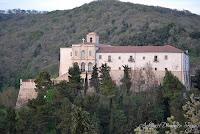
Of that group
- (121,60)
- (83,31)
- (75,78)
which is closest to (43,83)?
(75,78)

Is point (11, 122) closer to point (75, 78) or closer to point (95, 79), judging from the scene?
point (75, 78)

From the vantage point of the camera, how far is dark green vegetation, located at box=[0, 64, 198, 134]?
33719 mm

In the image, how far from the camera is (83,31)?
8738 centimetres

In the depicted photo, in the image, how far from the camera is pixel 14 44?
283 feet

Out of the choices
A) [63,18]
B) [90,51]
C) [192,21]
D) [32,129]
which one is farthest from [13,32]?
[32,129]

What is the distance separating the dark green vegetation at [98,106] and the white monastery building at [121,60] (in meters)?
1.11

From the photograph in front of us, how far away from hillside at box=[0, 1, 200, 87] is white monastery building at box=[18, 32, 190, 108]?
403 inches

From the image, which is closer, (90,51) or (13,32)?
(90,51)

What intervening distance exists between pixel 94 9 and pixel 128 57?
60153 millimetres

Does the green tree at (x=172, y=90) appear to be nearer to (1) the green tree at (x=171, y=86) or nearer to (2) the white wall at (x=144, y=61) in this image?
(1) the green tree at (x=171, y=86)

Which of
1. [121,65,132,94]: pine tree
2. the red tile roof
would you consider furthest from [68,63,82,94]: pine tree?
the red tile roof

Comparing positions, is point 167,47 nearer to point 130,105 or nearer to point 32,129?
point 130,105

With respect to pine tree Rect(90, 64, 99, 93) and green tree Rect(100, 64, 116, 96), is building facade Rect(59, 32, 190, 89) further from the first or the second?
green tree Rect(100, 64, 116, 96)

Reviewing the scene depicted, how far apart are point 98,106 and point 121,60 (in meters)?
5.38
